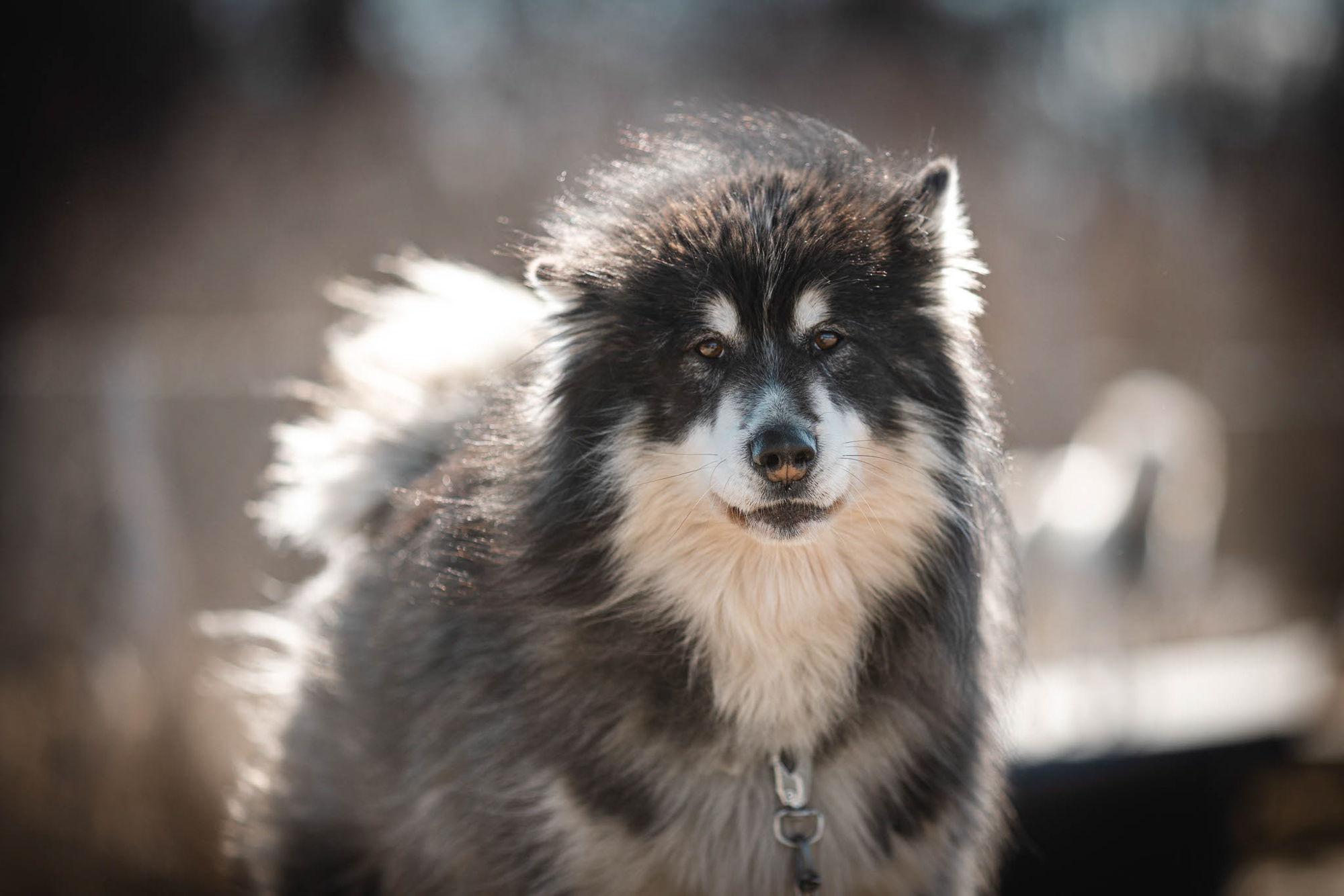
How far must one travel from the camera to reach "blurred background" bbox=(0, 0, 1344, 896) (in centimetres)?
449

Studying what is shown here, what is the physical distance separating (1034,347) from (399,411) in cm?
901

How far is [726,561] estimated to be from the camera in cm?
236

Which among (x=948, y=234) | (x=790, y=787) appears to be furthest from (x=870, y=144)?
(x=790, y=787)

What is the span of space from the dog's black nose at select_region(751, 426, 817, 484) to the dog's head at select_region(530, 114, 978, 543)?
53 mm

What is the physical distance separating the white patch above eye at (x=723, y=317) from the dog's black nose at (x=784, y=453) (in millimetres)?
311

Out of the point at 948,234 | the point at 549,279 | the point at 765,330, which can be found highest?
the point at 948,234

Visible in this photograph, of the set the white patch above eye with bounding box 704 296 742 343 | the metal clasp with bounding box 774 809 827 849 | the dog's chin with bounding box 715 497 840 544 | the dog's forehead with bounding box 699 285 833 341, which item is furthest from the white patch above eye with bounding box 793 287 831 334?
the metal clasp with bounding box 774 809 827 849

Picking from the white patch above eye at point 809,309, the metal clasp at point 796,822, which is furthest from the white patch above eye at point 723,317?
the metal clasp at point 796,822

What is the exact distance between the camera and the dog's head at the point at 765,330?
2.25 meters

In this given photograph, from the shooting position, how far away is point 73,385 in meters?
4.79

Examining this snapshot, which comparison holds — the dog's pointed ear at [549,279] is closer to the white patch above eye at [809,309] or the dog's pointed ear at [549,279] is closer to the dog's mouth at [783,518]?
the white patch above eye at [809,309]

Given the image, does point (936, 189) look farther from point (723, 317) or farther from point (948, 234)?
point (723, 317)

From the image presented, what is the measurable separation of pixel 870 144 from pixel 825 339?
29.1ft

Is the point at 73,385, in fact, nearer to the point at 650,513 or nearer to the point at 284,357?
the point at 284,357
